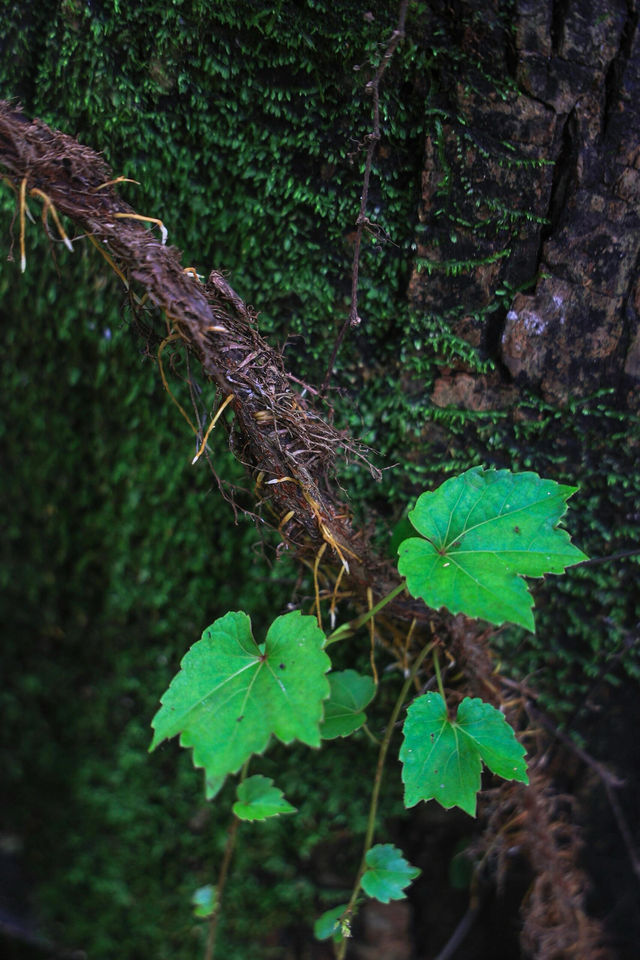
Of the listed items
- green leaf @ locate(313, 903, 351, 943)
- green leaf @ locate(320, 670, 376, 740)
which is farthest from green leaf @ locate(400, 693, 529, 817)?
green leaf @ locate(313, 903, 351, 943)

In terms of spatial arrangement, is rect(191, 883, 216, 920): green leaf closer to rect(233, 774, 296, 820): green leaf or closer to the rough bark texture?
rect(233, 774, 296, 820): green leaf

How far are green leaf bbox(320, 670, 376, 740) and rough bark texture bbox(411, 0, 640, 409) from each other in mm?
595

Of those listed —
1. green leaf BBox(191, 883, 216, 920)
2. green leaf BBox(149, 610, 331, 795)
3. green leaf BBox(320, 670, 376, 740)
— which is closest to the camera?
green leaf BBox(149, 610, 331, 795)

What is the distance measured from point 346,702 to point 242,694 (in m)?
0.28

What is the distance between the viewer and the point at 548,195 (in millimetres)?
995

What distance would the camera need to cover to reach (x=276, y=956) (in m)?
1.49

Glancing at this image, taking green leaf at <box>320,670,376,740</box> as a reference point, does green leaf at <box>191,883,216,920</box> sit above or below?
below

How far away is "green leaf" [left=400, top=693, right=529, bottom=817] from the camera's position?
0.90 m

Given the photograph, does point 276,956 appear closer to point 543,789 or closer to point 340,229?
point 543,789

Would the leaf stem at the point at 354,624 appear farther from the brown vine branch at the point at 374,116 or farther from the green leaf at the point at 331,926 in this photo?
the green leaf at the point at 331,926

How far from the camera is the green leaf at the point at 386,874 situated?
1.05m

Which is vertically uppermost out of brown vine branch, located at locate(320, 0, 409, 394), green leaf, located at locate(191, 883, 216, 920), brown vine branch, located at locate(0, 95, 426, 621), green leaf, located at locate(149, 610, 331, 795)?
brown vine branch, located at locate(320, 0, 409, 394)

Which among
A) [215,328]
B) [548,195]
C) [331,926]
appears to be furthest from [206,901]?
[548,195]

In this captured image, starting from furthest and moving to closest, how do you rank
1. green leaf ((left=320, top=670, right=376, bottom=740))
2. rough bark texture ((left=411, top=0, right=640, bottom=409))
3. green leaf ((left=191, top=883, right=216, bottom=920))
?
green leaf ((left=191, top=883, right=216, bottom=920)) < green leaf ((left=320, top=670, right=376, bottom=740)) < rough bark texture ((left=411, top=0, right=640, bottom=409))
